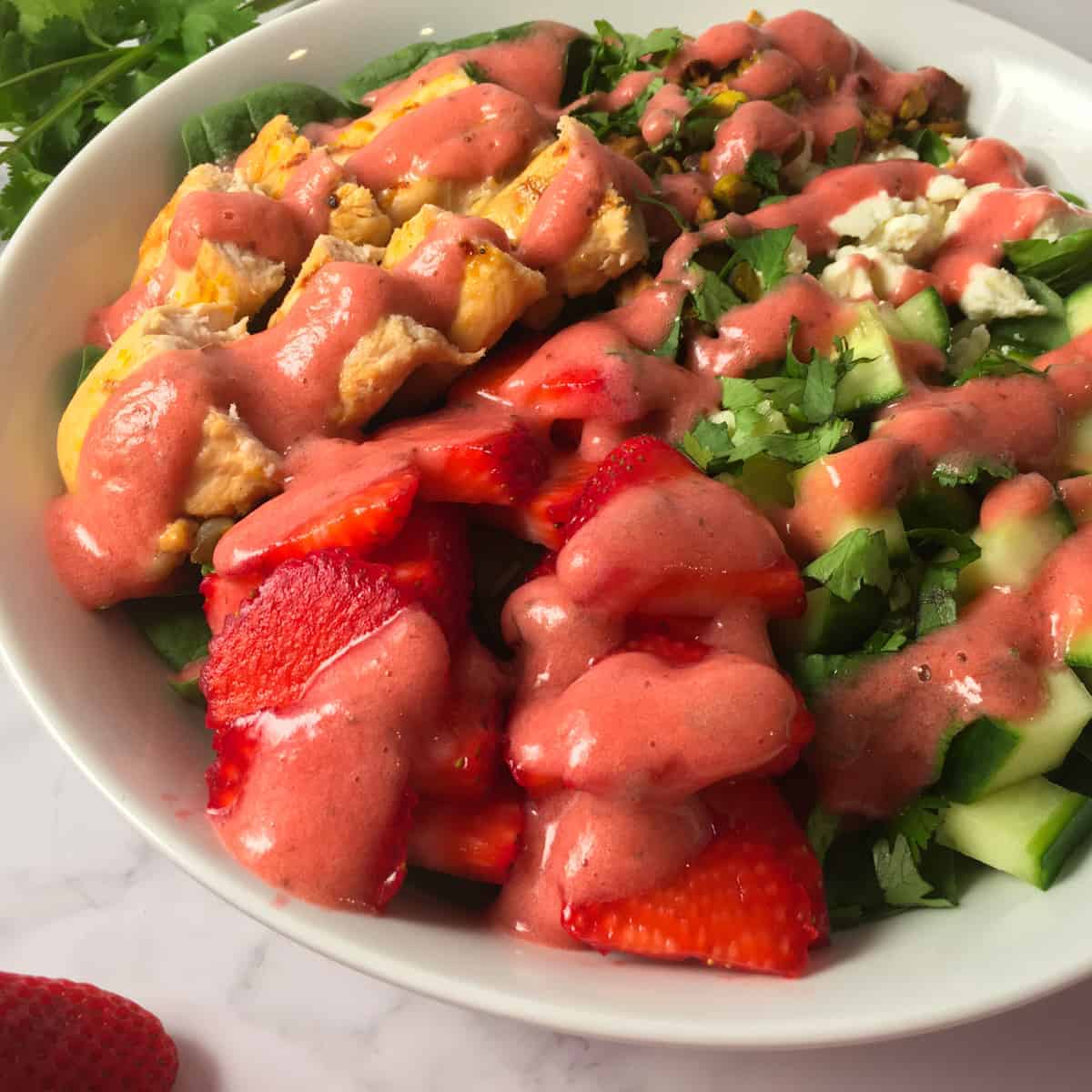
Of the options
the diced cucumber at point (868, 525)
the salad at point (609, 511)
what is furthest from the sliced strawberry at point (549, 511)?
the diced cucumber at point (868, 525)

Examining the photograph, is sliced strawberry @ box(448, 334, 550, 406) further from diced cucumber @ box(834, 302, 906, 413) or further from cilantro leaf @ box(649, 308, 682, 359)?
diced cucumber @ box(834, 302, 906, 413)

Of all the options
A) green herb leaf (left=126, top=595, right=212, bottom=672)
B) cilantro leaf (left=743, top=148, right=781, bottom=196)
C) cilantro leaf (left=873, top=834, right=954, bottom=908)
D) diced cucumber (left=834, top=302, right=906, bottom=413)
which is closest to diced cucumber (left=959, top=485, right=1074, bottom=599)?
diced cucumber (left=834, top=302, right=906, bottom=413)

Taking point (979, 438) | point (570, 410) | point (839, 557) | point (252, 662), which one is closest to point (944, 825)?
point (839, 557)

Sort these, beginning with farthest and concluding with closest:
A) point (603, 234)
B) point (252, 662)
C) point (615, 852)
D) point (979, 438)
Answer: point (603, 234), point (979, 438), point (252, 662), point (615, 852)

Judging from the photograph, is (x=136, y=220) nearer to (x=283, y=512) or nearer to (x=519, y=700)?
(x=283, y=512)

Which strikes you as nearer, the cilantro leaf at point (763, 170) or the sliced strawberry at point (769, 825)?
the sliced strawberry at point (769, 825)

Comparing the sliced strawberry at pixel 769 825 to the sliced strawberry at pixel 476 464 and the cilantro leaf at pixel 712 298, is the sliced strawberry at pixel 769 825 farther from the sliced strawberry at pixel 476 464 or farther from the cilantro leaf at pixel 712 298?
the cilantro leaf at pixel 712 298

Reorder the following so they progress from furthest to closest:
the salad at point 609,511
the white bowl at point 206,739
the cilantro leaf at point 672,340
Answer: the cilantro leaf at point 672,340
the salad at point 609,511
the white bowl at point 206,739
